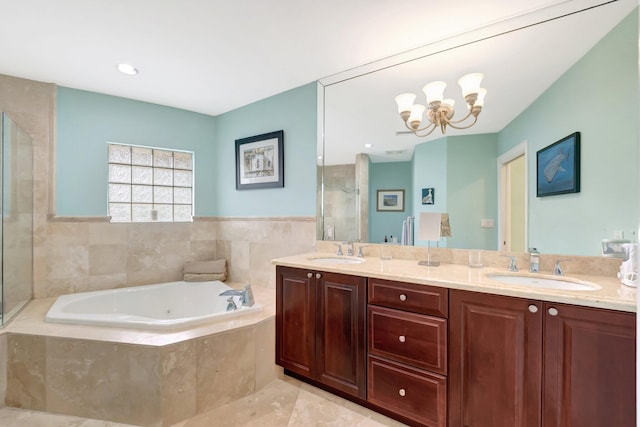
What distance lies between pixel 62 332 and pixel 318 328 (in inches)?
65.0

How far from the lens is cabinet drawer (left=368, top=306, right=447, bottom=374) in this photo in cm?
147

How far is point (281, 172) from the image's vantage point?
2.82 m

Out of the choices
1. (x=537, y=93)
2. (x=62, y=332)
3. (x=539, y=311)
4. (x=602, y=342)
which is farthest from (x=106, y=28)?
(x=602, y=342)

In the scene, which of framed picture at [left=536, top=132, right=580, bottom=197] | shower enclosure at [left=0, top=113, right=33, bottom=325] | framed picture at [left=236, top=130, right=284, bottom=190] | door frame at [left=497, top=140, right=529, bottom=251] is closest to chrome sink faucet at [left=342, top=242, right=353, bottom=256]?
framed picture at [left=236, top=130, right=284, bottom=190]

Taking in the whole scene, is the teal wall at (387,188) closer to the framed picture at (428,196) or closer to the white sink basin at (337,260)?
the framed picture at (428,196)

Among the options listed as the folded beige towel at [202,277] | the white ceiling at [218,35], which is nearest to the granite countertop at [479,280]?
the folded beige towel at [202,277]

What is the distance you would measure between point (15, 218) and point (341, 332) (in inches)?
106

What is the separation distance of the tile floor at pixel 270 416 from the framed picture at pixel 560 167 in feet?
5.44

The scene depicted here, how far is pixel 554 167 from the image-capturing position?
5.37 ft

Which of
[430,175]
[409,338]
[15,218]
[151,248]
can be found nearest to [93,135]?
[15,218]

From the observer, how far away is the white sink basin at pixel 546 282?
1380 millimetres

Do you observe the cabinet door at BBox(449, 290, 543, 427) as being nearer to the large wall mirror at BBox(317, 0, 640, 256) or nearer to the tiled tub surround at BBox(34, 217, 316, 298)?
the large wall mirror at BBox(317, 0, 640, 256)

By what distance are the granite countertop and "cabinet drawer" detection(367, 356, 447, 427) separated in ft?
1.66

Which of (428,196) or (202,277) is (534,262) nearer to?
(428,196)
